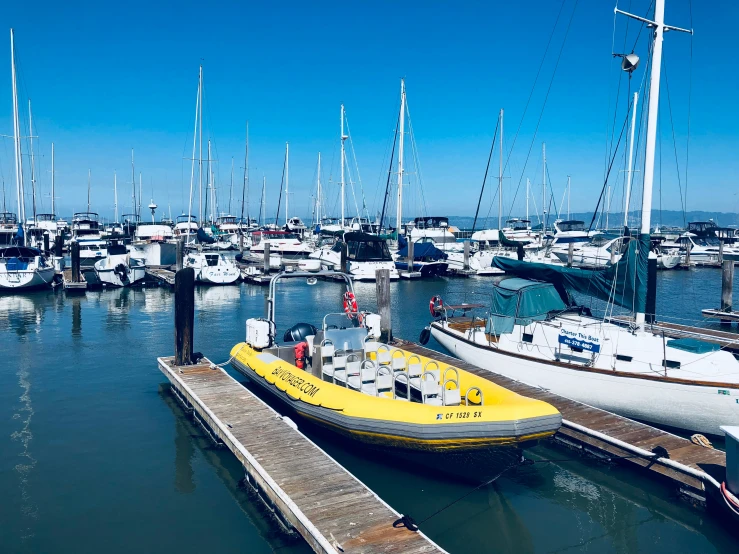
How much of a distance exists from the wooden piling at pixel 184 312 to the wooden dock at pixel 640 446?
788cm

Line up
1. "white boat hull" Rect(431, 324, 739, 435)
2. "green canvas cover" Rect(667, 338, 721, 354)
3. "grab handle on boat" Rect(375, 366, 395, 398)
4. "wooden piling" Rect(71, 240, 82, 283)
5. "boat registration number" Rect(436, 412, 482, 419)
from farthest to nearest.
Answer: "wooden piling" Rect(71, 240, 82, 283), "green canvas cover" Rect(667, 338, 721, 354), "grab handle on boat" Rect(375, 366, 395, 398), "white boat hull" Rect(431, 324, 739, 435), "boat registration number" Rect(436, 412, 482, 419)

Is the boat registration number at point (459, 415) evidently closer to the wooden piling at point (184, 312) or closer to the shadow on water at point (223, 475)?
the shadow on water at point (223, 475)

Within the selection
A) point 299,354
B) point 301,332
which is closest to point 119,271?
point 301,332

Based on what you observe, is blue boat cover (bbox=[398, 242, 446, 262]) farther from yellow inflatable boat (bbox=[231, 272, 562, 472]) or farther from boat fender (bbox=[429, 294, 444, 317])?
yellow inflatable boat (bbox=[231, 272, 562, 472])

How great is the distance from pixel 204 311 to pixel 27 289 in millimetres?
11420

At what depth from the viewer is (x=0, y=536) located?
833 cm

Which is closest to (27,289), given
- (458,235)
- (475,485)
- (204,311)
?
(204,311)

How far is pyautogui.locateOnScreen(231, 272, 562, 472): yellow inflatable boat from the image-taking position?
8.89 metres

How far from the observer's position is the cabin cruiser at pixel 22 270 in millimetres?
30969

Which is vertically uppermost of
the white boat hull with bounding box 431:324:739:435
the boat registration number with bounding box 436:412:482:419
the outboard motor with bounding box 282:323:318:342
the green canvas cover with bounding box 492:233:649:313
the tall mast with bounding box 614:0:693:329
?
the tall mast with bounding box 614:0:693:329

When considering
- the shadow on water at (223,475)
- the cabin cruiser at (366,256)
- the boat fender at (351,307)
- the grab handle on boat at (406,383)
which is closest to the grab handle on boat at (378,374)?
the grab handle on boat at (406,383)

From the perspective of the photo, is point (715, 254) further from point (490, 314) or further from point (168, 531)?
point (168, 531)

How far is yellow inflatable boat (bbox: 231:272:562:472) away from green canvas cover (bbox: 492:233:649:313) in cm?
447

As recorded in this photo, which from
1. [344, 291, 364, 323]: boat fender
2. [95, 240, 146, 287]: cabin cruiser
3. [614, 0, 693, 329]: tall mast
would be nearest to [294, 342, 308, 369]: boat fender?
[344, 291, 364, 323]: boat fender
